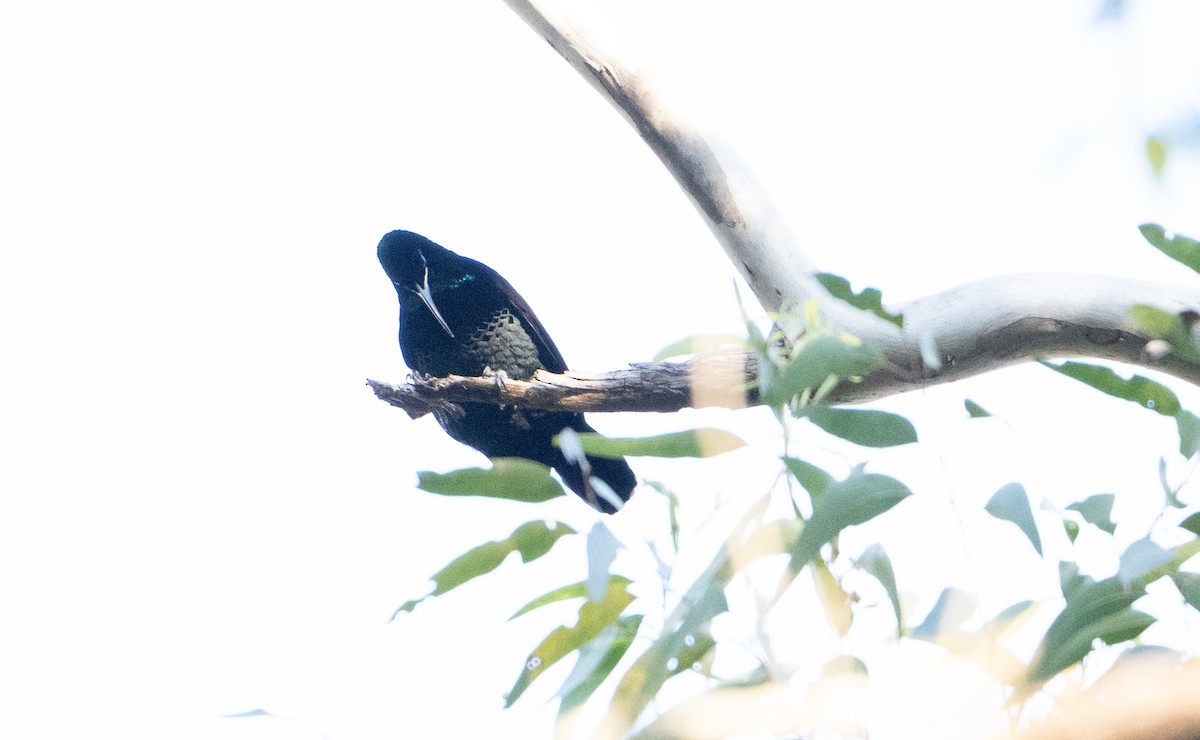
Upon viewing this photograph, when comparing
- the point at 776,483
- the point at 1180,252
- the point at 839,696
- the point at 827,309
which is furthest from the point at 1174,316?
the point at 839,696

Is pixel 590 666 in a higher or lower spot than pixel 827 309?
lower

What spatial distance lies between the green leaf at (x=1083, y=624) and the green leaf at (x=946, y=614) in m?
0.06

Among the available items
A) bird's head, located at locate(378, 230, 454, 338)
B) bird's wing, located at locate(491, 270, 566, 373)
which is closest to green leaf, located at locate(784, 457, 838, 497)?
bird's wing, located at locate(491, 270, 566, 373)

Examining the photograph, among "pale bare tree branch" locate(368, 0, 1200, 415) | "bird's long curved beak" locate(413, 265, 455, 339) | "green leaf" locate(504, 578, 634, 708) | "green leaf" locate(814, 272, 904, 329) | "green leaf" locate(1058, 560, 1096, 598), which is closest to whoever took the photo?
"green leaf" locate(1058, 560, 1096, 598)

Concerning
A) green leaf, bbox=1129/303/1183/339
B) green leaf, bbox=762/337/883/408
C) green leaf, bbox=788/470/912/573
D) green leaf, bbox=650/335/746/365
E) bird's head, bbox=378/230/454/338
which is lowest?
green leaf, bbox=788/470/912/573

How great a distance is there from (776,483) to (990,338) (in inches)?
25.0

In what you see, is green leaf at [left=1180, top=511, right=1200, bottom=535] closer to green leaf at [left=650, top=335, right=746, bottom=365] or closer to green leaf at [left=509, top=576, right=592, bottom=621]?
green leaf at [left=650, top=335, right=746, bottom=365]

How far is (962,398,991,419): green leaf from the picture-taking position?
2.88ft

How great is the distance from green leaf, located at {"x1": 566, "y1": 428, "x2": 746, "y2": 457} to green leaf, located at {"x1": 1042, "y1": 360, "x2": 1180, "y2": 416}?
0.38 meters

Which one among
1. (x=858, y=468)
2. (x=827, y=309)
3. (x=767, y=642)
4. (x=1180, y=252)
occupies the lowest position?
(x=767, y=642)

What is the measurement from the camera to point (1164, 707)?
626 millimetres

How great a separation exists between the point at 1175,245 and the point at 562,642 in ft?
2.52

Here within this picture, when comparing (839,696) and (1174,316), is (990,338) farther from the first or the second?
(839,696)

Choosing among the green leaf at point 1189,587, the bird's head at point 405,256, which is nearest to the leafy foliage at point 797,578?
the green leaf at point 1189,587
